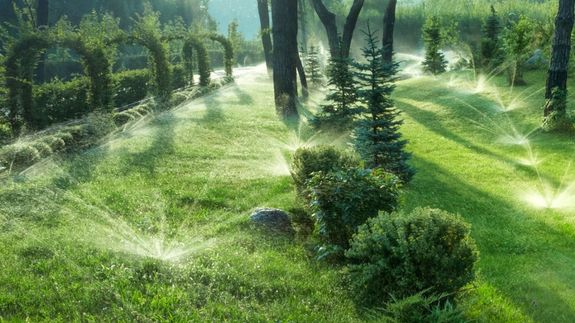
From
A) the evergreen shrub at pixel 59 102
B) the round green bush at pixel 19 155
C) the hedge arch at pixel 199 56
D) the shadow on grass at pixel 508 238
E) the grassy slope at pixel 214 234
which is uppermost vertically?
the hedge arch at pixel 199 56

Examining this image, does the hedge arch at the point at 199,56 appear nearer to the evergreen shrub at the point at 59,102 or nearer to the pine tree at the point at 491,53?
the evergreen shrub at the point at 59,102

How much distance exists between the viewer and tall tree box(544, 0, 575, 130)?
51.6 ft

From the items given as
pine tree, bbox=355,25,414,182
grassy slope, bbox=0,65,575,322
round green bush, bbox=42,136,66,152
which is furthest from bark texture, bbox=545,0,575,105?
round green bush, bbox=42,136,66,152

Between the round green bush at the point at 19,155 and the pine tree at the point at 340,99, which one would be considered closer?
the round green bush at the point at 19,155

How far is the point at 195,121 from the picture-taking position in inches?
746

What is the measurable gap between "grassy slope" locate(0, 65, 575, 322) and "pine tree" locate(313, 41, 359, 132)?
68.2 inches

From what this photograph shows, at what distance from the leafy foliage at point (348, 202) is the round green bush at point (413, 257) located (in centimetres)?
99

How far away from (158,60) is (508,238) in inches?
678

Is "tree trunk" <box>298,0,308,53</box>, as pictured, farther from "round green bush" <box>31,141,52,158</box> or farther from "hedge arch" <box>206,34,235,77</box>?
"round green bush" <box>31,141,52,158</box>

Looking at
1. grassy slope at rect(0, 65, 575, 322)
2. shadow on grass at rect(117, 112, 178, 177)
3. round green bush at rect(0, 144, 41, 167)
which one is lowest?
grassy slope at rect(0, 65, 575, 322)

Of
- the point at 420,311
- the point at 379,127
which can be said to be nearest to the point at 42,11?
the point at 379,127

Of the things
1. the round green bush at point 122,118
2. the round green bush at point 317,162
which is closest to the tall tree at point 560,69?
the round green bush at point 317,162

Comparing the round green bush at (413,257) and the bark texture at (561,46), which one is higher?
the bark texture at (561,46)

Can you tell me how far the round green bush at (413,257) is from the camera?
564cm
